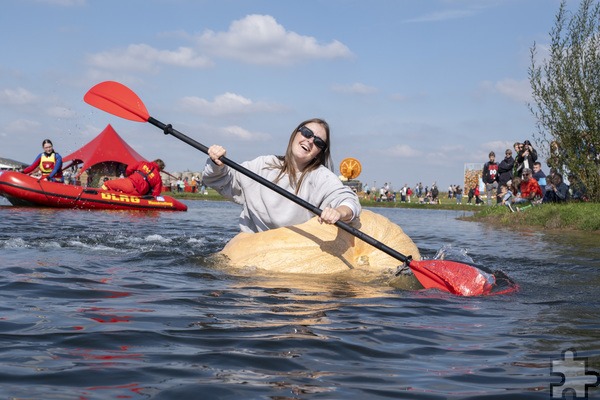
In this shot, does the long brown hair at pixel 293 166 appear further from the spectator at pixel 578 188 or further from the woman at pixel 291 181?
the spectator at pixel 578 188

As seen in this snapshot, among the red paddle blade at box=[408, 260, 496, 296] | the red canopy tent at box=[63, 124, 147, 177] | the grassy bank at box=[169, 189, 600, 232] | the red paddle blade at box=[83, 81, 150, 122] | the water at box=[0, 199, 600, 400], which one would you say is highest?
the red canopy tent at box=[63, 124, 147, 177]

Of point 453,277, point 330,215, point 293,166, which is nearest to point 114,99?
point 293,166

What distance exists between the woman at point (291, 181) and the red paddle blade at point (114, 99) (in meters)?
1.20

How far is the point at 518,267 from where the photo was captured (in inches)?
290

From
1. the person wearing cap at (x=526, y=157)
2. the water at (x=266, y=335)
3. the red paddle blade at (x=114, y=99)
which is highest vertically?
the person wearing cap at (x=526, y=157)

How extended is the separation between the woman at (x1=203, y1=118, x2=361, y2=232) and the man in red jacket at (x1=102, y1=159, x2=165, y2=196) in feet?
44.3

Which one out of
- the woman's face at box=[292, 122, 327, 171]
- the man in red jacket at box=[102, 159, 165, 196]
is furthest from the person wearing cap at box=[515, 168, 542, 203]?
the woman's face at box=[292, 122, 327, 171]

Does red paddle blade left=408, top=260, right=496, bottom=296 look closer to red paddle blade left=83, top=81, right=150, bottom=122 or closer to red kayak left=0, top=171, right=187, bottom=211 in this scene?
red paddle blade left=83, top=81, right=150, bottom=122

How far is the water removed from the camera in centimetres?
252

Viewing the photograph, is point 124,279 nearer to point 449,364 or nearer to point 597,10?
point 449,364

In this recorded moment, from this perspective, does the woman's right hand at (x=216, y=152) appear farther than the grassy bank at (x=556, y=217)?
No

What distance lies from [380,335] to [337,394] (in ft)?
3.48

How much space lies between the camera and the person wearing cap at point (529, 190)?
→ 16906 mm

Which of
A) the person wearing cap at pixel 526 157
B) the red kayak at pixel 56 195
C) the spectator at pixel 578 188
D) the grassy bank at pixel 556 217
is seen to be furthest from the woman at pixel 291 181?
the spectator at pixel 578 188
